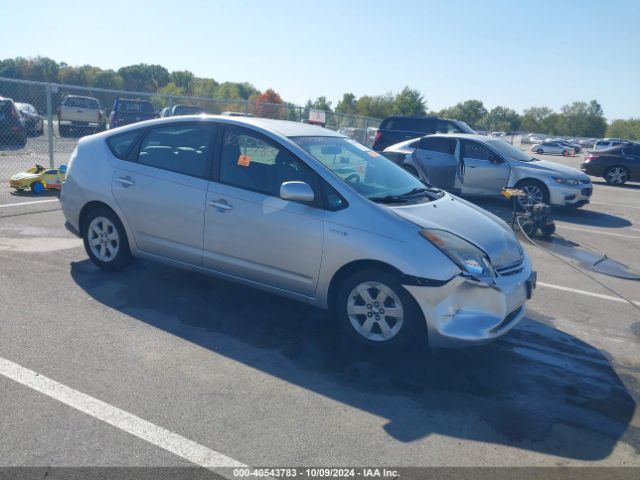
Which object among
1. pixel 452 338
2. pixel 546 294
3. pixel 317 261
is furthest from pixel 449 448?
pixel 546 294

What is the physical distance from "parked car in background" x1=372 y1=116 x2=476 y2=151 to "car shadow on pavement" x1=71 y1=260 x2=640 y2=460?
39.2 feet

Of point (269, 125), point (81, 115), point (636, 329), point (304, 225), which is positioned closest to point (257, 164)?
point (269, 125)

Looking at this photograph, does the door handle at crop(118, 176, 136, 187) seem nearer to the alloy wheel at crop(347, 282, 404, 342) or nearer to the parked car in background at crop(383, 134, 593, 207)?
the alloy wheel at crop(347, 282, 404, 342)

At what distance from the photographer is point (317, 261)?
432 cm

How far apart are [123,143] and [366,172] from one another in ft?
8.15

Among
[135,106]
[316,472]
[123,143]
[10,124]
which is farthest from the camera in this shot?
[135,106]

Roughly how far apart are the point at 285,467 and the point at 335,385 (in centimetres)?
95

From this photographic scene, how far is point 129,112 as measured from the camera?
1855cm

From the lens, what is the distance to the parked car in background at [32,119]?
23.0 metres

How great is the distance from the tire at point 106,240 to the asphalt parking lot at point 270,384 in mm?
155

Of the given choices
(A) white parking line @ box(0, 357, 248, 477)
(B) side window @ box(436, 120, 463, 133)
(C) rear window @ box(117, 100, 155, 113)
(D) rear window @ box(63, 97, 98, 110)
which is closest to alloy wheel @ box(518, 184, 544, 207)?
(B) side window @ box(436, 120, 463, 133)

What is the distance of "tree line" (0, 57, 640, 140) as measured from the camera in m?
79.4

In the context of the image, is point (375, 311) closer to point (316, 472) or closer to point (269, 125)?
point (316, 472)

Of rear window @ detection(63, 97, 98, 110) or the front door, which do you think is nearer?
the front door
